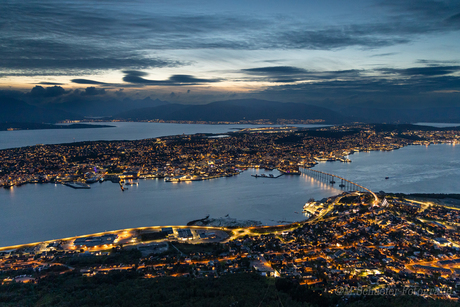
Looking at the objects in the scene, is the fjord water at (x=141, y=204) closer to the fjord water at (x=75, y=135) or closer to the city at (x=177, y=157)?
the city at (x=177, y=157)

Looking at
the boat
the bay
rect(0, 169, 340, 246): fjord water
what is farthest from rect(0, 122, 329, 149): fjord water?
the bay

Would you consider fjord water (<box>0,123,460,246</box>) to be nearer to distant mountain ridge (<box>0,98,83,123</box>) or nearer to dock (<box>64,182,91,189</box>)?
dock (<box>64,182,91,189</box>)

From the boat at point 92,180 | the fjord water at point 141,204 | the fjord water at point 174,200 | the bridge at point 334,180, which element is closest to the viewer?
the fjord water at point 141,204

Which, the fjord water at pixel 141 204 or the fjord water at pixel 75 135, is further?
the fjord water at pixel 75 135

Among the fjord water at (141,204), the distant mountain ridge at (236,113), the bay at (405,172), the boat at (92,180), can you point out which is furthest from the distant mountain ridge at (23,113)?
the bay at (405,172)

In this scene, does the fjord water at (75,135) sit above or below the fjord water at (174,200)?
below

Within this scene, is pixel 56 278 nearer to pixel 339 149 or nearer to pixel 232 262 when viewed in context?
pixel 232 262

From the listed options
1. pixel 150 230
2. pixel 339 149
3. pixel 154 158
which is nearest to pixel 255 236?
pixel 150 230

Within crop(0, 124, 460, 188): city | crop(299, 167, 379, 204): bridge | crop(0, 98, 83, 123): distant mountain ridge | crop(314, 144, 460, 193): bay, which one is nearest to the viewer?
crop(299, 167, 379, 204): bridge
